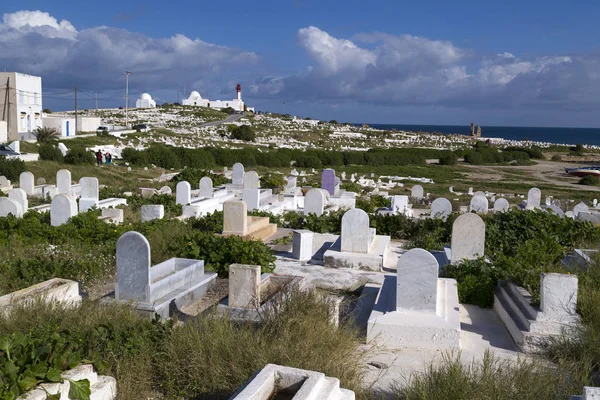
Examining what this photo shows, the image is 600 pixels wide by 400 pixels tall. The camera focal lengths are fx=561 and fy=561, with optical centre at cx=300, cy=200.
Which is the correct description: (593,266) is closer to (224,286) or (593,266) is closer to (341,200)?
(224,286)

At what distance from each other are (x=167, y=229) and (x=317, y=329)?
7357 mm

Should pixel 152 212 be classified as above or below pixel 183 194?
below

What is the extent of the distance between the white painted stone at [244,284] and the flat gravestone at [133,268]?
45.1 inches

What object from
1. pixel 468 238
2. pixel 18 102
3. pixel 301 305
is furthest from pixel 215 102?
pixel 301 305

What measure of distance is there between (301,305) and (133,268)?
248 cm

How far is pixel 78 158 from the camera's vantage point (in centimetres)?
3259

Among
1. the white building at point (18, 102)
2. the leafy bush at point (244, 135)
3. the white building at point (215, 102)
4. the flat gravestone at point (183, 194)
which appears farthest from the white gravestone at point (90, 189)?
the white building at point (215, 102)

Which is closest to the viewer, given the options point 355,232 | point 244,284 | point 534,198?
point 244,284

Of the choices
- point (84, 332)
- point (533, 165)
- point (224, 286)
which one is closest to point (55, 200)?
point (224, 286)

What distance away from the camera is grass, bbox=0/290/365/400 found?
4941 millimetres

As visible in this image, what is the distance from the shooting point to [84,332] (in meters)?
5.35

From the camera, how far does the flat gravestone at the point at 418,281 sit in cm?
743

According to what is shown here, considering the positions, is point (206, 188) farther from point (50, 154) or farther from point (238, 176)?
point (50, 154)

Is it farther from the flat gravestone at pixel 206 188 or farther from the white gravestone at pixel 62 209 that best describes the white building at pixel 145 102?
the white gravestone at pixel 62 209
